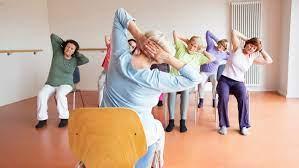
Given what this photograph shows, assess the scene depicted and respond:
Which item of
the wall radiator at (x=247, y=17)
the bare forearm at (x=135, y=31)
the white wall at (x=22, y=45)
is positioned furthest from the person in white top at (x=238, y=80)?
the white wall at (x=22, y=45)

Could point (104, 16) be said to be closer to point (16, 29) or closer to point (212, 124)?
point (16, 29)

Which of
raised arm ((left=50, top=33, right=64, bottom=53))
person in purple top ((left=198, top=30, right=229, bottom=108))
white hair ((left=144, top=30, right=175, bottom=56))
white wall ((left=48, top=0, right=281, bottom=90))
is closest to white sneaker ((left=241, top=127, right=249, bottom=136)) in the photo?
person in purple top ((left=198, top=30, right=229, bottom=108))

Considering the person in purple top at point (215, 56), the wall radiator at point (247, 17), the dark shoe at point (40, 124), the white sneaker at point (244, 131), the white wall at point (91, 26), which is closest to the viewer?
the white sneaker at point (244, 131)

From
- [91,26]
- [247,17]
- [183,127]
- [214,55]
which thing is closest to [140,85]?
[183,127]

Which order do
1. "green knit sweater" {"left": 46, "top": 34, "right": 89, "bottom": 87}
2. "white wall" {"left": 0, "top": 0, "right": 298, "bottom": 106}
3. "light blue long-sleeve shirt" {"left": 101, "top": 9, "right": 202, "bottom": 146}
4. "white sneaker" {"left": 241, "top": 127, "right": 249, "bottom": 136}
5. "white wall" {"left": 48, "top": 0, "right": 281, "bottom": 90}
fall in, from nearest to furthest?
"light blue long-sleeve shirt" {"left": 101, "top": 9, "right": 202, "bottom": 146} → "white sneaker" {"left": 241, "top": 127, "right": 249, "bottom": 136} → "green knit sweater" {"left": 46, "top": 34, "right": 89, "bottom": 87} → "white wall" {"left": 0, "top": 0, "right": 298, "bottom": 106} → "white wall" {"left": 48, "top": 0, "right": 281, "bottom": 90}

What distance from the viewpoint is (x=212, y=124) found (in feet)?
12.1

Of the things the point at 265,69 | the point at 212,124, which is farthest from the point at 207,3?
the point at 212,124

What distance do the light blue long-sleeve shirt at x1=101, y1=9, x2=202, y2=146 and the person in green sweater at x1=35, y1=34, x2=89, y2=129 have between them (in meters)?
2.43

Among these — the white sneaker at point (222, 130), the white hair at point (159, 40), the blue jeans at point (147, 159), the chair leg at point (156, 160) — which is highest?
the white hair at point (159, 40)

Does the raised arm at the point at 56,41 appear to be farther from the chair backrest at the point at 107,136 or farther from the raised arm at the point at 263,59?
the chair backrest at the point at 107,136

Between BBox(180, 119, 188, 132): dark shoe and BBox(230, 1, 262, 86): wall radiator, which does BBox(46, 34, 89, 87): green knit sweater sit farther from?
BBox(230, 1, 262, 86): wall radiator

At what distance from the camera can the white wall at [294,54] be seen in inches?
194

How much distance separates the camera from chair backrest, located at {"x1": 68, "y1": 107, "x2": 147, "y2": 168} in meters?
1.27

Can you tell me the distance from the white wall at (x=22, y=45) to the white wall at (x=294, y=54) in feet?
15.7
